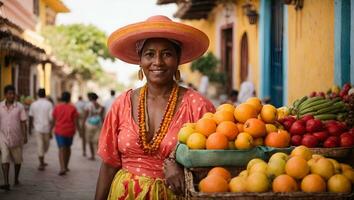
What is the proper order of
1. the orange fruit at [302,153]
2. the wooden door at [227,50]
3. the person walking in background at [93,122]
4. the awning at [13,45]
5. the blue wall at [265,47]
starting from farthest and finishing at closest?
1. the wooden door at [227,50]
2. the person walking in background at [93,122]
3. the awning at [13,45]
4. the blue wall at [265,47]
5. the orange fruit at [302,153]

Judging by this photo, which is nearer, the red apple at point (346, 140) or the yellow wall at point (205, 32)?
the red apple at point (346, 140)

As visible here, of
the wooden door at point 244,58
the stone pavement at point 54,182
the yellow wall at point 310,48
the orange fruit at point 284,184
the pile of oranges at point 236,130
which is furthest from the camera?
the wooden door at point 244,58

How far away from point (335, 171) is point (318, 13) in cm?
673

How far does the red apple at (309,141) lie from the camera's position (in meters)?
3.40

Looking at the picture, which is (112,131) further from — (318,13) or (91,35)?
(91,35)

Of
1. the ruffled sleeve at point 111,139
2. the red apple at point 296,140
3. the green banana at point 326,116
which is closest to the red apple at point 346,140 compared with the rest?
the red apple at point 296,140

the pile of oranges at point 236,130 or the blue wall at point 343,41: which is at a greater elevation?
the blue wall at point 343,41

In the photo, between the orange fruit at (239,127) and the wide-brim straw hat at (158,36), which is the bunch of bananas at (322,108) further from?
the orange fruit at (239,127)

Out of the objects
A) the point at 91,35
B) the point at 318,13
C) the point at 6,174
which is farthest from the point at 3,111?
the point at 91,35

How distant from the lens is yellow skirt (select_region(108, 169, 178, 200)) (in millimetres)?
3471

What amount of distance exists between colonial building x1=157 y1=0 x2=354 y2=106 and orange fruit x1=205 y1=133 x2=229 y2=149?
448 centimetres

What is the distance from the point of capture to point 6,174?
31.1 ft

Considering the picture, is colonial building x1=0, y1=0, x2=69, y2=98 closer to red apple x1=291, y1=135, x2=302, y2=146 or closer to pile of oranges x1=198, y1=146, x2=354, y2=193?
red apple x1=291, y1=135, x2=302, y2=146

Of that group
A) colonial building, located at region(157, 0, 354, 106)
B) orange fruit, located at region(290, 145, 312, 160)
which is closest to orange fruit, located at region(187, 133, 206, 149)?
orange fruit, located at region(290, 145, 312, 160)
